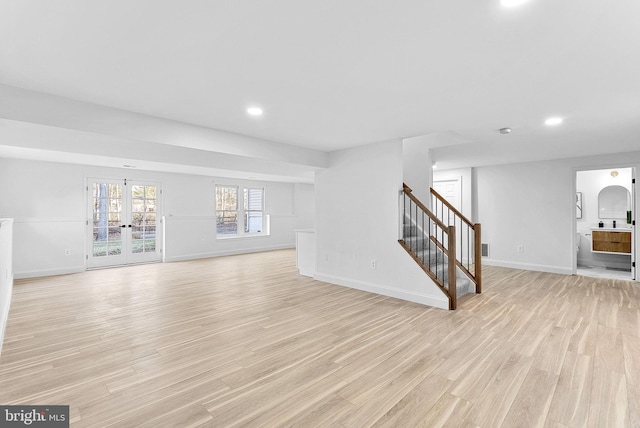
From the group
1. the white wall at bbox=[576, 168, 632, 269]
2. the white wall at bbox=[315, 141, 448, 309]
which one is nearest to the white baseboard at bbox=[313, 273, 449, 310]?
the white wall at bbox=[315, 141, 448, 309]

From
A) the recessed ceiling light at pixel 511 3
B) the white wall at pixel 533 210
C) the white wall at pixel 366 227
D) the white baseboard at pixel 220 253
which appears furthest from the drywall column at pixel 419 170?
the white baseboard at pixel 220 253

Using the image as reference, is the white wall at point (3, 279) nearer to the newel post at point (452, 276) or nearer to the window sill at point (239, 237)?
the newel post at point (452, 276)

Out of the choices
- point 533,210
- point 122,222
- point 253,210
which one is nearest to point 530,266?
point 533,210

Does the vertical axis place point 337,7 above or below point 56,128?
above

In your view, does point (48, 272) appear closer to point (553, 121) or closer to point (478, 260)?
point (478, 260)

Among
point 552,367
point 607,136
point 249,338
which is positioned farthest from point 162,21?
point 607,136

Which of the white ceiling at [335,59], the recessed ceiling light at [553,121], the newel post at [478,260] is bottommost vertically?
the newel post at [478,260]

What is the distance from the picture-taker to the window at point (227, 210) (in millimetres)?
8898

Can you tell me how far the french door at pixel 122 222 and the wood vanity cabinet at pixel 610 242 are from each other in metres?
10.2

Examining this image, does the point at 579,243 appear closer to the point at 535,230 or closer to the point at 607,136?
the point at 535,230

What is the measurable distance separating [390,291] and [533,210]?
4.12 metres

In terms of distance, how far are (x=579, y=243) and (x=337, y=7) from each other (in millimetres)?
8420

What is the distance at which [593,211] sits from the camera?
7184mm

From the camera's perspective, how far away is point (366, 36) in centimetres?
185
